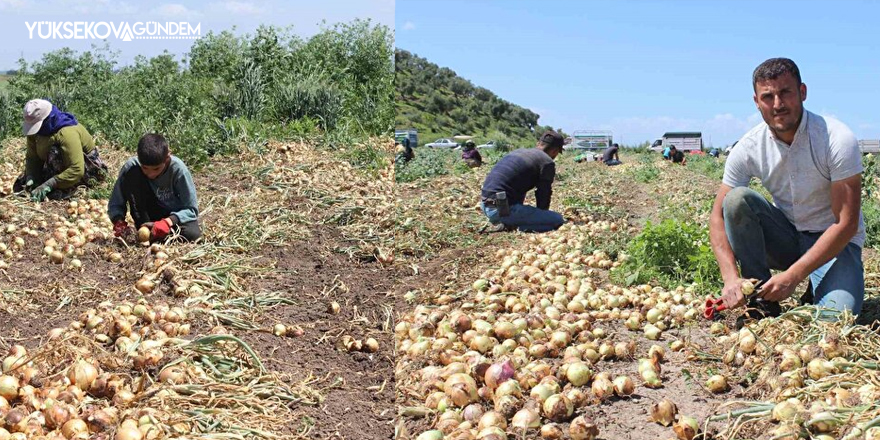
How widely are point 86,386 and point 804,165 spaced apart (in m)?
2.95

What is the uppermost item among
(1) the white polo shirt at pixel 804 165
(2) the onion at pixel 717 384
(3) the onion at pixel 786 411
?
(1) the white polo shirt at pixel 804 165

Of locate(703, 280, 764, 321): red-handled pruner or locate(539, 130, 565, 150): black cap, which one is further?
locate(539, 130, 565, 150): black cap

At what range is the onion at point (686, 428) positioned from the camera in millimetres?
2371

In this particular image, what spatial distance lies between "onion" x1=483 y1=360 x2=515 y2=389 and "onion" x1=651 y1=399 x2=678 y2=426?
0.54 metres

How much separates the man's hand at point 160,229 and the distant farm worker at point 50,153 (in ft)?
7.16

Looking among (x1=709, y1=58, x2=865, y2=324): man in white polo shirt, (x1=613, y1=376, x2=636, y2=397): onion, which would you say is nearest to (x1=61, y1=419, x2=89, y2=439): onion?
(x1=613, y1=376, x2=636, y2=397): onion

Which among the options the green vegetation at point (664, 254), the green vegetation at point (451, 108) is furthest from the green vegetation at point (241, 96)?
the green vegetation at point (451, 108)

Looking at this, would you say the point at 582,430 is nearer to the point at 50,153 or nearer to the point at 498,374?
the point at 498,374

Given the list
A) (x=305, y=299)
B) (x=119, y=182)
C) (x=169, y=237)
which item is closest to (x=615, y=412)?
(x=305, y=299)

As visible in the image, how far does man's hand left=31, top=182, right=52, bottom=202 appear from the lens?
21.4 ft

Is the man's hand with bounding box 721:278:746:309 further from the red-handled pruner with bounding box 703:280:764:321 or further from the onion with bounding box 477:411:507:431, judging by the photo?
the onion with bounding box 477:411:507:431

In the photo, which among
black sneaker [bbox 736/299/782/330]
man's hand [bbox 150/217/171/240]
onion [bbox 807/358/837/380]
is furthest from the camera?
man's hand [bbox 150/217/171/240]

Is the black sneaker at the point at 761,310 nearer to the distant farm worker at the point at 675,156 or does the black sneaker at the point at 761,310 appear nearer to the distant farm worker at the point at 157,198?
the distant farm worker at the point at 157,198

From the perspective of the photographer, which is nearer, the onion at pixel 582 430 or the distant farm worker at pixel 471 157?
the onion at pixel 582 430
